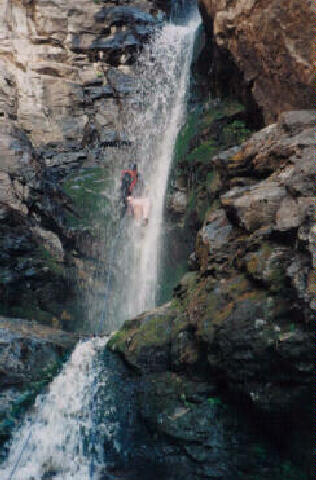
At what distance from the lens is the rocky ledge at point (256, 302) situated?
4.68 m

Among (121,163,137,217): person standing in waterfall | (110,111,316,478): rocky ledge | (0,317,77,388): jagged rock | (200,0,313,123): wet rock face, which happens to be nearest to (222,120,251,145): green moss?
(200,0,313,123): wet rock face

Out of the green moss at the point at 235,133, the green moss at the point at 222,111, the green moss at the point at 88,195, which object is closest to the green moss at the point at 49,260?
the green moss at the point at 88,195

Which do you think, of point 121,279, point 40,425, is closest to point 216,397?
point 40,425

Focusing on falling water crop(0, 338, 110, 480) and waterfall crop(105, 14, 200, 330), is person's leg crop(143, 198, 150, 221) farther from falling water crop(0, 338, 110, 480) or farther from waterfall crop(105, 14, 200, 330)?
falling water crop(0, 338, 110, 480)

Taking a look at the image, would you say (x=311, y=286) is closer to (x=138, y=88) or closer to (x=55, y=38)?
(x=138, y=88)

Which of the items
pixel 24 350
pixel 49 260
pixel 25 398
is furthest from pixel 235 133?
pixel 25 398

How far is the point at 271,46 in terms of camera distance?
8641 millimetres

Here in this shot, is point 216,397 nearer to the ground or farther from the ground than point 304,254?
nearer to the ground

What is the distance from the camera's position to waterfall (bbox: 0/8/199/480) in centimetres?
627

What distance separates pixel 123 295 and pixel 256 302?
8108 mm

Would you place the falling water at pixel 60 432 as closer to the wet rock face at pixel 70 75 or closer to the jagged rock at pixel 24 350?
the jagged rock at pixel 24 350

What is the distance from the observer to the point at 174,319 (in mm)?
6996

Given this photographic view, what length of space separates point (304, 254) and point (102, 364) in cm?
461

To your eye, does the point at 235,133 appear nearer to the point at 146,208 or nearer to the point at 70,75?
the point at 146,208
